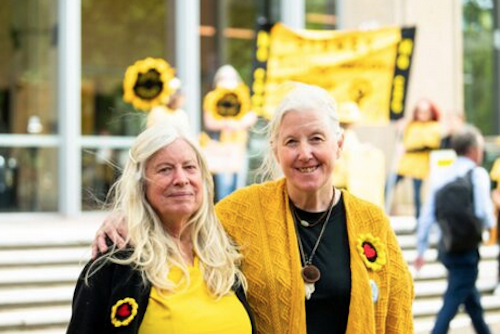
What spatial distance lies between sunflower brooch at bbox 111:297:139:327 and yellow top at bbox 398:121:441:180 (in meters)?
9.13

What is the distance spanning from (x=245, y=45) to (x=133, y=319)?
1184cm

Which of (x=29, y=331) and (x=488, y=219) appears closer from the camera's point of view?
(x=488, y=219)

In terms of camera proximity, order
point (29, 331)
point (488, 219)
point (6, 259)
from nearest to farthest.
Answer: point (488, 219) < point (29, 331) < point (6, 259)

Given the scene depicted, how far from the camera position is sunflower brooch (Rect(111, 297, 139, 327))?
3064 millimetres

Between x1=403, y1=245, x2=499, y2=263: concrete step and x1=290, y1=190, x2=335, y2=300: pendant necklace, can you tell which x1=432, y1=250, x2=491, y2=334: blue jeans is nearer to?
x1=403, y1=245, x2=499, y2=263: concrete step

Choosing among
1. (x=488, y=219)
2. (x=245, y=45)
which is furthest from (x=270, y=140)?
(x=245, y=45)

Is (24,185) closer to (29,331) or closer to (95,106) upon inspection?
(95,106)

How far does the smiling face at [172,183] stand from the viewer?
3.24 meters

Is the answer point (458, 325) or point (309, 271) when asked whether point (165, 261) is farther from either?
point (458, 325)

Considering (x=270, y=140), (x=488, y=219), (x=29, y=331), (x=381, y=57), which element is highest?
(x=381, y=57)

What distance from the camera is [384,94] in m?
10.5

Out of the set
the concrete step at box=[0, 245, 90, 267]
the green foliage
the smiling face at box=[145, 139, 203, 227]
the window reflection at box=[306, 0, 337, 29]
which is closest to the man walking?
the concrete step at box=[0, 245, 90, 267]

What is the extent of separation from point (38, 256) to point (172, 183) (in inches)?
262

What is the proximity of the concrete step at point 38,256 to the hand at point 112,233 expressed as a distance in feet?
20.6
